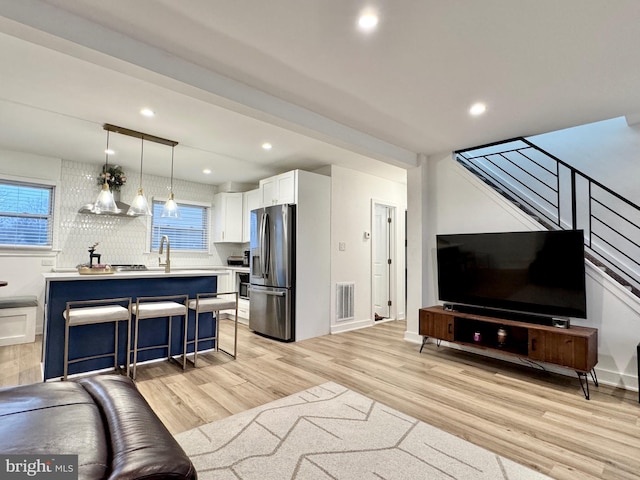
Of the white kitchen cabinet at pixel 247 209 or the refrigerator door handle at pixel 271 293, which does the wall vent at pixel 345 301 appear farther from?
the white kitchen cabinet at pixel 247 209

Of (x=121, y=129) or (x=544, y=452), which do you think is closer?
(x=544, y=452)

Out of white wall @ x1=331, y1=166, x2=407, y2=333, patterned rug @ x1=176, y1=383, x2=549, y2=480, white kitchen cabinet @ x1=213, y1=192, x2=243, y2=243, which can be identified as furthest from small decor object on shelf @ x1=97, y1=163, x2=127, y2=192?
patterned rug @ x1=176, y1=383, x2=549, y2=480

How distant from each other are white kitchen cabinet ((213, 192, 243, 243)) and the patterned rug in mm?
4315

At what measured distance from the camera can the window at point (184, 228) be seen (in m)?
6.09

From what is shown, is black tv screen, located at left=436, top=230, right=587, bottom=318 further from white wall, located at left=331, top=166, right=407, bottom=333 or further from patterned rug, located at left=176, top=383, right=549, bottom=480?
patterned rug, located at left=176, top=383, right=549, bottom=480

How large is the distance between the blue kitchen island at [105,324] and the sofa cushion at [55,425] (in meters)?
1.91

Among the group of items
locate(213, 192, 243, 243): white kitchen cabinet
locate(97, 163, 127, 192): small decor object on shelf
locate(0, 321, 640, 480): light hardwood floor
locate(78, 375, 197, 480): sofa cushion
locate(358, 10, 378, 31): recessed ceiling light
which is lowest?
locate(0, 321, 640, 480): light hardwood floor

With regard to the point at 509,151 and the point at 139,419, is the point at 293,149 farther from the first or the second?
the point at 139,419

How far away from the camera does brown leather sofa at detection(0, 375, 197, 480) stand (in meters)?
0.98

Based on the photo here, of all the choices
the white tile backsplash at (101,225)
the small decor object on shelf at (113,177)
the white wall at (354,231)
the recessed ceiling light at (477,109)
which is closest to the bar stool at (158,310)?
the white wall at (354,231)

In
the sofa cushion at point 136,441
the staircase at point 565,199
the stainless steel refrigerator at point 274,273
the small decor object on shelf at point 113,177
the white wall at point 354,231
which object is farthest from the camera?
the small decor object on shelf at point 113,177

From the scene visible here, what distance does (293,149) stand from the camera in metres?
4.45

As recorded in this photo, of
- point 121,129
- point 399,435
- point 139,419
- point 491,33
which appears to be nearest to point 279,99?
point 491,33

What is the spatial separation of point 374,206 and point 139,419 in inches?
196
